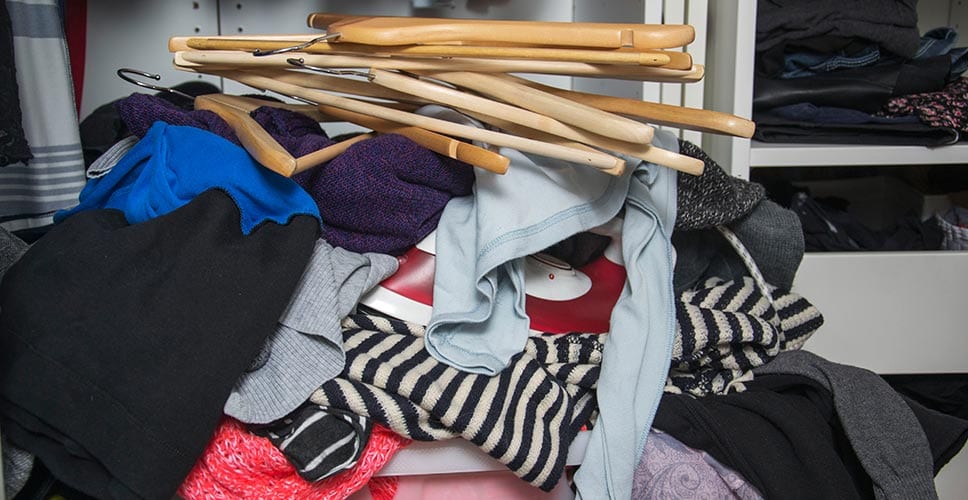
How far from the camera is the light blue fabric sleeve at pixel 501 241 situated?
A: 2.22 feet

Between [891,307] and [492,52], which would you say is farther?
[891,307]

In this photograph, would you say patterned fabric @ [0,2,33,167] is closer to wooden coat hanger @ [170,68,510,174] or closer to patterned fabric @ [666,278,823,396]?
wooden coat hanger @ [170,68,510,174]

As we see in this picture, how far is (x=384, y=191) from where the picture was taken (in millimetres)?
694

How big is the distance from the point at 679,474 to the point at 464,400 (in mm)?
194

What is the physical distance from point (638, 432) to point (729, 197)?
245 mm

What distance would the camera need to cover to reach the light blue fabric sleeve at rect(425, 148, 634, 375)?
677 mm

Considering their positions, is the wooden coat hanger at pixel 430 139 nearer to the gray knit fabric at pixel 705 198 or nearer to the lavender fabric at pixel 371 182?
the lavender fabric at pixel 371 182

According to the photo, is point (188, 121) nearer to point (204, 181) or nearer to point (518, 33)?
point (204, 181)

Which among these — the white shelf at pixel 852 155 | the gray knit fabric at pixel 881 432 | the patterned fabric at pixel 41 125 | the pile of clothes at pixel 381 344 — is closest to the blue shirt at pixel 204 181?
the pile of clothes at pixel 381 344

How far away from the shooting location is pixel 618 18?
110 centimetres

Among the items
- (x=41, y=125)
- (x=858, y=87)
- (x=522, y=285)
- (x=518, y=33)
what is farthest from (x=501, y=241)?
(x=858, y=87)

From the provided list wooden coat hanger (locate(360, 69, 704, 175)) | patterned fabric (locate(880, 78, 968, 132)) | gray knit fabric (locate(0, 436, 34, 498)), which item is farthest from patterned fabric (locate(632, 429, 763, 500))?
patterned fabric (locate(880, 78, 968, 132))

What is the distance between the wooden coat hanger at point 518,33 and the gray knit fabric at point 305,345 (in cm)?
17

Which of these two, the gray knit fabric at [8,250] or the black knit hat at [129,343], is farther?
the gray knit fabric at [8,250]
